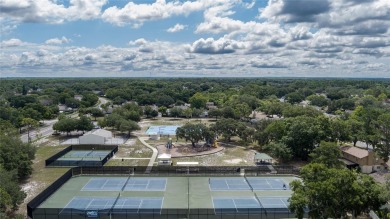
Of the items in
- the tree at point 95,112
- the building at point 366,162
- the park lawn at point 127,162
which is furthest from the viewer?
the tree at point 95,112

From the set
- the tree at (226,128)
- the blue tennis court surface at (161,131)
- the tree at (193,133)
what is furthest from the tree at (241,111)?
the tree at (193,133)

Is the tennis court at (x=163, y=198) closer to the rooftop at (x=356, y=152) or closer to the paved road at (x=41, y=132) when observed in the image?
the rooftop at (x=356, y=152)

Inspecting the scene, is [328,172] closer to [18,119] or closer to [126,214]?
[126,214]

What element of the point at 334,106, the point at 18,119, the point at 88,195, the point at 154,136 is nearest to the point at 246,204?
the point at 88,195

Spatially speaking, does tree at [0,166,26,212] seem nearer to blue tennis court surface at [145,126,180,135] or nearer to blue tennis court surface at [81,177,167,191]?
blue tennis court surface at [81,177,167,191]

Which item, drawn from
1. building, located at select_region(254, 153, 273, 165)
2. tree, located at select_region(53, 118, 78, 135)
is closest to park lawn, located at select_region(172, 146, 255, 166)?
building, located at select_region(254, 153, 273, 165)

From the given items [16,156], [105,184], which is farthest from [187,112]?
[16,156]
